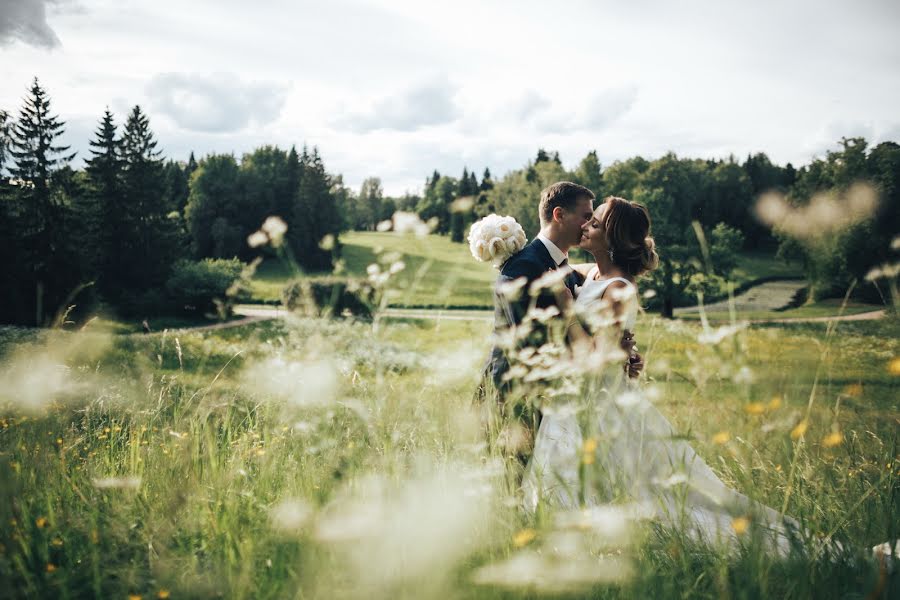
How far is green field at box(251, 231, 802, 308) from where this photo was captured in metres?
2.49

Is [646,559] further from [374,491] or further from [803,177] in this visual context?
[803,177]

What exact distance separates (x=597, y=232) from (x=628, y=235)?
A: 217mm

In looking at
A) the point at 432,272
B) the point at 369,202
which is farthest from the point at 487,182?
the point at 369,202

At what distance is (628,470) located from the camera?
2.99 meters

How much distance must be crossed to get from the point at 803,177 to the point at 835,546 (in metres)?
36.5

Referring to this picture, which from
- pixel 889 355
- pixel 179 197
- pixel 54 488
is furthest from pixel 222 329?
pixel 179 197

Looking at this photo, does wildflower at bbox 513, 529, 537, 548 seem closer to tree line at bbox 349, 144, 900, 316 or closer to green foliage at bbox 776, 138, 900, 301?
tree line at bbox 349, 144, 900, 316

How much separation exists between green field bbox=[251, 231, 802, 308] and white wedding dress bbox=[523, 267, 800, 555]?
78 centimetres

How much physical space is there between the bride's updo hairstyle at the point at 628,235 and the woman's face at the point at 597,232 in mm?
34

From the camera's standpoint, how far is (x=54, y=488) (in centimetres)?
262

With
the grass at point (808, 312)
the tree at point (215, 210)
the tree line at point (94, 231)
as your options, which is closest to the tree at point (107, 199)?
the tree line at point (94, 231)

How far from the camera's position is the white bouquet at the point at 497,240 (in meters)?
4.21

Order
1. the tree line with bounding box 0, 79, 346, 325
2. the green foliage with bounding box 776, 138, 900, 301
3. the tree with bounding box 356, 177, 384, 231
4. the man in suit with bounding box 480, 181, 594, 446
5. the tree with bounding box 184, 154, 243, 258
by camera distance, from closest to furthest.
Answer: the man in suit with bounding box 480, 181, 594, 446, the tree line with bounding box 0, 79, 346, 325, the green foliage with bounding box 776, 138, 900, 301, the tree with bounding box 184, 154, 243, 258, the tree with bounding box 356, 177, 384, 231

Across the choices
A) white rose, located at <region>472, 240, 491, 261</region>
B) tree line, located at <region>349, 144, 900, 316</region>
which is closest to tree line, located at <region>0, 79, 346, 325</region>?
white rose, located at <region>472, 240, 491, 261</region>
